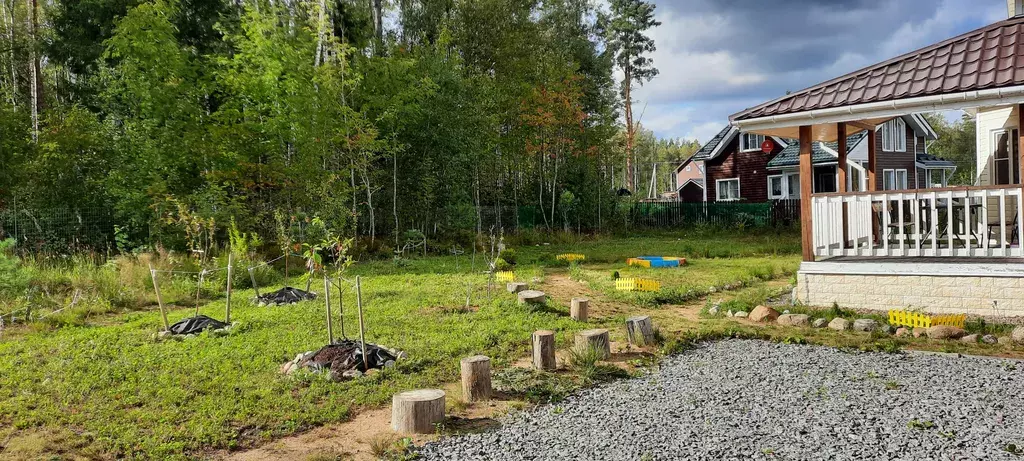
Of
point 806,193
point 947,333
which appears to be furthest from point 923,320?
point 806,193

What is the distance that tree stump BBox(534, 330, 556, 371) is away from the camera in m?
5.06

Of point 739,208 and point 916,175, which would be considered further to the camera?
point 916,175

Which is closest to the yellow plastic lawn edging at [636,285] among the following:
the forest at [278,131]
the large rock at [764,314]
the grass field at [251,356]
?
the grass field at [251,356]

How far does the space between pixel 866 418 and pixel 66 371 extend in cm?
582

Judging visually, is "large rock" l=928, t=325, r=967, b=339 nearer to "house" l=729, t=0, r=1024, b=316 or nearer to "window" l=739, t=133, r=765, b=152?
"house" l=729, t=0, r=1024, b=316

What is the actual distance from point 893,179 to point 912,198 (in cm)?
1940

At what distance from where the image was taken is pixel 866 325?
20.8 feet

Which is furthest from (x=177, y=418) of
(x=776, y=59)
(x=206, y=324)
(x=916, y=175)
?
(x=916, y=175)

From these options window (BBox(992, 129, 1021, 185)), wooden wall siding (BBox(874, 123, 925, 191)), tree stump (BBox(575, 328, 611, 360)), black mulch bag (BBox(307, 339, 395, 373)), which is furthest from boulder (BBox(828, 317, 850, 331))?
wooden wall siding (BBox(874, 123, 925, 191))

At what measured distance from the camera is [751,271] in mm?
10656

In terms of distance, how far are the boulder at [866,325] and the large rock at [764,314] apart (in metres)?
0.83

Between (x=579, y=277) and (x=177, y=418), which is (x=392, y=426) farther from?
(x=579, y=277)

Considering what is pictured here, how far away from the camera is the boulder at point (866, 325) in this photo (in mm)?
6312

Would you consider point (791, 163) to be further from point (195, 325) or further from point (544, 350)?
point (195, 325)
